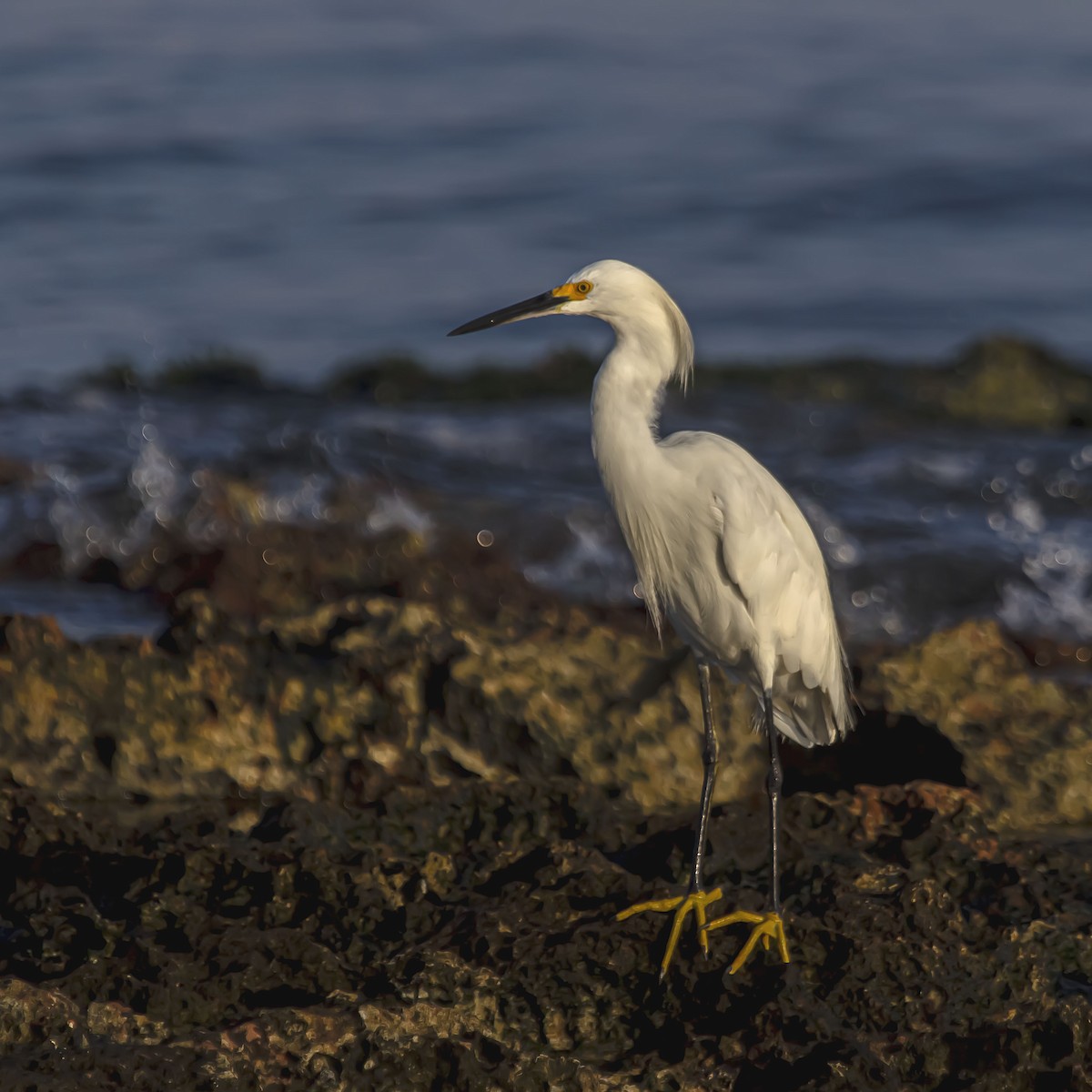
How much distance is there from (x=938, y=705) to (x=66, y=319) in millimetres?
10653

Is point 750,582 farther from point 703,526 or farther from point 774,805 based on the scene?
point 774,805

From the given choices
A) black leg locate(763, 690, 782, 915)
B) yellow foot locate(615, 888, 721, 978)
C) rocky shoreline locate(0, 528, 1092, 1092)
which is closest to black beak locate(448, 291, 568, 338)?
rocky shoreline locate(0, 528, 1092, 1092)

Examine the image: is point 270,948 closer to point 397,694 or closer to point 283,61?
point 397,694

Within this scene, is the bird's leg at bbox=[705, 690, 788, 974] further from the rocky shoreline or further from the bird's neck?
the bird's neck

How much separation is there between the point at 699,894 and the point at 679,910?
249 millimetres

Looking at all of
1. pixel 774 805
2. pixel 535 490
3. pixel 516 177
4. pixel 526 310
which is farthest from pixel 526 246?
pixel 774 805

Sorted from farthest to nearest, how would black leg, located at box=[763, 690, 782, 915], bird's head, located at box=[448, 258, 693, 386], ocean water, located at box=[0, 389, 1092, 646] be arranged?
ocean water, located at box=[0, 389, 1092, 646] < bird's head, located at box=[448, 258, 693, 386] < black leg, located at box=[763, 690, 782, 915]

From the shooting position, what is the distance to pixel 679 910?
10.6 ft

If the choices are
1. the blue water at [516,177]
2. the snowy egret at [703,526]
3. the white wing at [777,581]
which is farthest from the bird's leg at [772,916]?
the blue water at [516,177]

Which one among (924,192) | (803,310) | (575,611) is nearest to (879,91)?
(924,192)

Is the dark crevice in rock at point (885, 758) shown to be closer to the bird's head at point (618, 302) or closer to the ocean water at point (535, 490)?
the bird's head at point (618, 302)

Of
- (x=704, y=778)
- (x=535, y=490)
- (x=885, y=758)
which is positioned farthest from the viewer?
(x=535, y=490)

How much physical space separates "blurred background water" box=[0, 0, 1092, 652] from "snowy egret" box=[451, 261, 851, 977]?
311 cm

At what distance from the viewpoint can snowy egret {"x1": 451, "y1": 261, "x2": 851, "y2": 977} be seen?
13.3 feet
